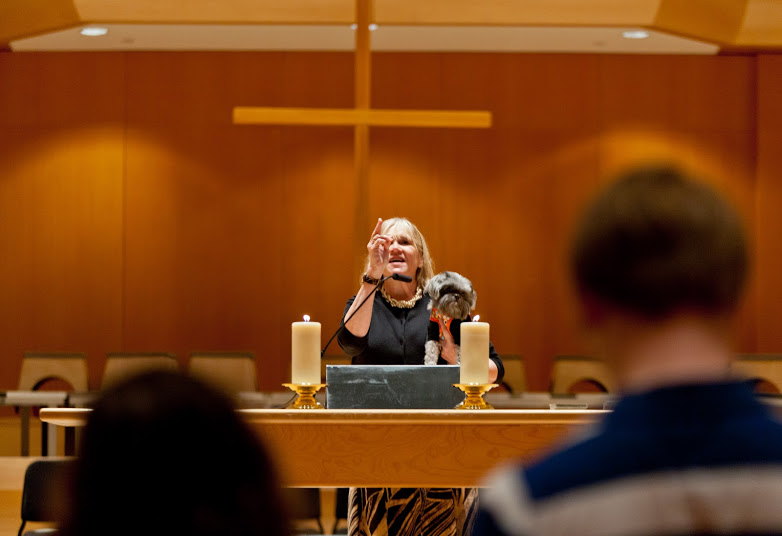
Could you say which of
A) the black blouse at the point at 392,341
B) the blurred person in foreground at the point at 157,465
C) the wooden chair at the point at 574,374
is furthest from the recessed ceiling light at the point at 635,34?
the blurred person in foreground at the point at 157,465

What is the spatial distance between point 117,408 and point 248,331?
25.5ft

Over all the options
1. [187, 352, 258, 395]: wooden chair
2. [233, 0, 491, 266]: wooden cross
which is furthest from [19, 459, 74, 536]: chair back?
[187, 352, 258, 395]: wooden chair

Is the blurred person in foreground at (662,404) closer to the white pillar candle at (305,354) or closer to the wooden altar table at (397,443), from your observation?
the wooden altar table at (397,443)

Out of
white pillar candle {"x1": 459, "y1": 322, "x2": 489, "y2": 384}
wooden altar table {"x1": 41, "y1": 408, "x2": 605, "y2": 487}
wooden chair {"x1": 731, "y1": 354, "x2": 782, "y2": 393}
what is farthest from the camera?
wooden chair {"x1": 731, "y1": 354, "x2": 782, "y2": 393}

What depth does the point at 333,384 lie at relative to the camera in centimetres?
237

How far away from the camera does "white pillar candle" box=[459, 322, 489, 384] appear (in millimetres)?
2336

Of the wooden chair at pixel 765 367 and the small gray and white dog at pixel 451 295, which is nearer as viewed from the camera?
the small gray and white dog at pixel 451 295

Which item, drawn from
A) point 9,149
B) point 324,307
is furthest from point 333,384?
point 9,149

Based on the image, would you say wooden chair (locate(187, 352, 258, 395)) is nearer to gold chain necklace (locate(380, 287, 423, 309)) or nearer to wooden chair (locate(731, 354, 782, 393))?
wooden chair (locate(731, 354, 782, 393))

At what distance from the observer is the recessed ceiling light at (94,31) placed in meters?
7.57

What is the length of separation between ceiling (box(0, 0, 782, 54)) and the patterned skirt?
5225 mm

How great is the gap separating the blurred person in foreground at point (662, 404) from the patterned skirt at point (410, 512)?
183cm

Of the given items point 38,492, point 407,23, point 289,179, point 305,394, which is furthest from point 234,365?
point 305,394

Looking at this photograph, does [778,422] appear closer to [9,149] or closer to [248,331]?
[248,331]
